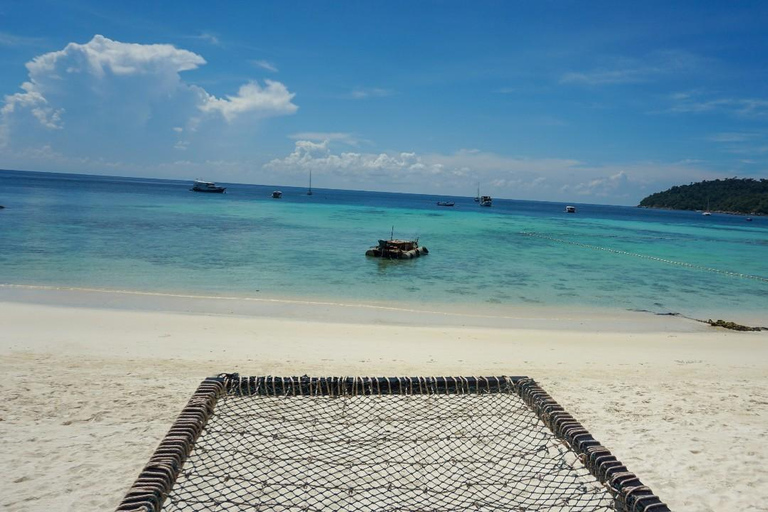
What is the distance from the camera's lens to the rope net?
145 inches

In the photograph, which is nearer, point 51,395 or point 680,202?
point 51,395

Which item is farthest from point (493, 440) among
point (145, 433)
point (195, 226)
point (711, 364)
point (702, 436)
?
point (195, 226)

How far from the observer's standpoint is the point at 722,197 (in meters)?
154

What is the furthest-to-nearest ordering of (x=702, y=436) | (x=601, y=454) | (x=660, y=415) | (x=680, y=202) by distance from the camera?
(x=680, y=202), (x=660, y=415), (x=702, y=436), (x=601, y=454)

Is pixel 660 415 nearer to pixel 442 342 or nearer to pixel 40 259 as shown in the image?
pixel 442 342

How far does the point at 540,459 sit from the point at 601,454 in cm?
70

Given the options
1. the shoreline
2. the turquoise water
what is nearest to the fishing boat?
the turquoise water

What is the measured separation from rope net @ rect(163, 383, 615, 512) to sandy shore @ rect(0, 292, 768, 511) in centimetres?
73

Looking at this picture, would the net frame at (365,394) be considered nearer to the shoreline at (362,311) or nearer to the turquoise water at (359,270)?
the shoreline at (362,311)

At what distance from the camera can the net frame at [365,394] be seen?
3.12m

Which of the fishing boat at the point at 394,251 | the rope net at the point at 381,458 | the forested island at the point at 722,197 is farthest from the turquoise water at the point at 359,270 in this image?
the forested island at the point at 722,197

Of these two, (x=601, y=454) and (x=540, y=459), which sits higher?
(x=601, y=454)

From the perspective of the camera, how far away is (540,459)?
14.2 ft

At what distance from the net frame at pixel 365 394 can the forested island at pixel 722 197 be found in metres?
158
